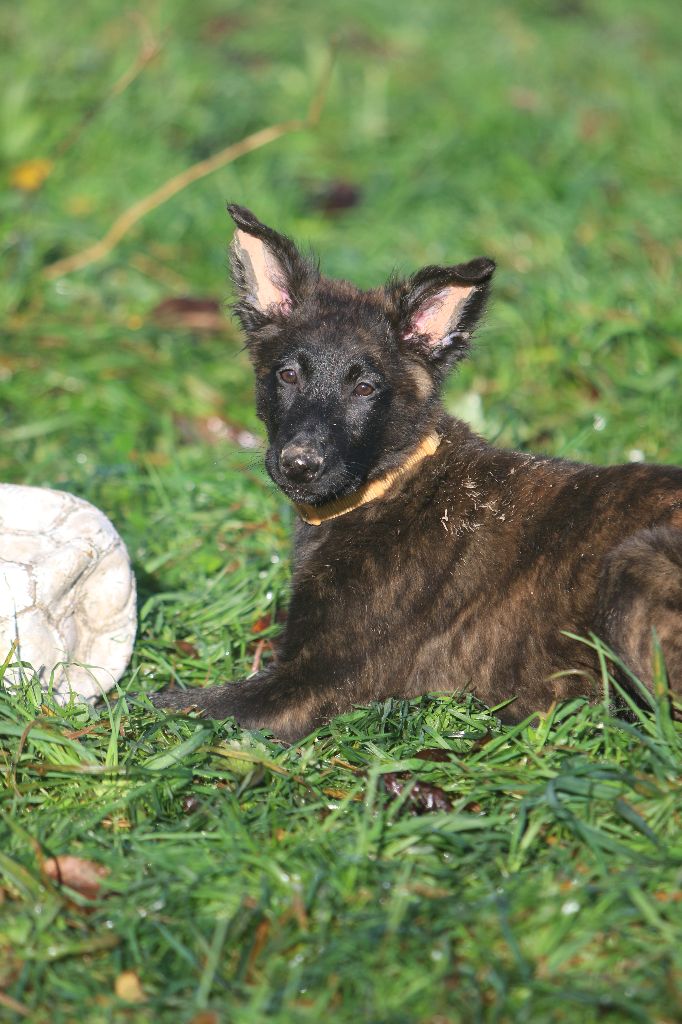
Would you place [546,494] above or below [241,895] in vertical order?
above

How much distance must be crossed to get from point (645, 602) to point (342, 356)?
58.7 inches

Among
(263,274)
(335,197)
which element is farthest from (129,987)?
(335,197)

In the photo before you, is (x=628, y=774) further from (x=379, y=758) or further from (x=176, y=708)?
(x=176, y=708)

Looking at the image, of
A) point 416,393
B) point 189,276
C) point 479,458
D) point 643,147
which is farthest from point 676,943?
point 643,147

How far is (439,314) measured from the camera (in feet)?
15.1

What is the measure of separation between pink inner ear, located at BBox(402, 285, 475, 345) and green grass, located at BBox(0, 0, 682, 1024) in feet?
3.88

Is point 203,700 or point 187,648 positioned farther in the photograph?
point 187,648

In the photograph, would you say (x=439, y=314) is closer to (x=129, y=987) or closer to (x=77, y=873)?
(x=77, y=873)

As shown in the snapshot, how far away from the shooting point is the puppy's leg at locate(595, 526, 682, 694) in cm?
377

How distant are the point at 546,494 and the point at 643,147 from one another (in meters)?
5.96

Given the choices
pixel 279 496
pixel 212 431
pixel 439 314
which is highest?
pixel 439 314

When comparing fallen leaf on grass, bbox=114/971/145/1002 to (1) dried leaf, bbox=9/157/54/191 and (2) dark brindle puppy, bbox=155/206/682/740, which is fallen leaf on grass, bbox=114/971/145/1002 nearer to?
(2) dark brindle puppy, bbox=155/206/682/740

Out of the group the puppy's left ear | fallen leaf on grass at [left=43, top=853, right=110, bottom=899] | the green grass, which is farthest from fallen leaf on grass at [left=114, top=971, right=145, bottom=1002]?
the puppy's left ear

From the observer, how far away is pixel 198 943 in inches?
117
